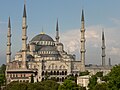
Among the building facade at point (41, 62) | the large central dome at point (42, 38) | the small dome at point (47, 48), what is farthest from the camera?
the large central dome at point (42, 38)

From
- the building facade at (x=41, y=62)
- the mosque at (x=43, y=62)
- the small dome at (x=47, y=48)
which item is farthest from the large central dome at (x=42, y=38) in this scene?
the small dome at (x=47, y=48)

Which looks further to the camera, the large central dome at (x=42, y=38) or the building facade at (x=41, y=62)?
the large central dome at (x=42, y=38)

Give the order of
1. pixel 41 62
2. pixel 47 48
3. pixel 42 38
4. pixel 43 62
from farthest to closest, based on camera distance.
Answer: pixel 42 38, pixel 47 48, pixel 43 62, pixel 41 62

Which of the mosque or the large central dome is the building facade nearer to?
the mosque

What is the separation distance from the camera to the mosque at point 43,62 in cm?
8444

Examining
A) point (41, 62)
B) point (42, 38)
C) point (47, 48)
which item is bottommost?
point (41, 62)

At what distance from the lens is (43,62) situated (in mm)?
90688

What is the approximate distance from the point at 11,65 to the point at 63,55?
1285 centimetres

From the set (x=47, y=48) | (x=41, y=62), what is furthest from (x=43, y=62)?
(x=47, y=48)

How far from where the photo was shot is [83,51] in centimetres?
8744

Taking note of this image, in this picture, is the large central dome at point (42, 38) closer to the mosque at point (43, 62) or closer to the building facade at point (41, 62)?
the mosque at point (43, 62)

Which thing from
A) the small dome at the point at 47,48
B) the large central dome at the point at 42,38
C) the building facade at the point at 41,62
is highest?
the large central dome at the point at 42,38

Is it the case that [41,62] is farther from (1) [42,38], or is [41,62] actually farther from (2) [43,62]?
(1) [42,38]

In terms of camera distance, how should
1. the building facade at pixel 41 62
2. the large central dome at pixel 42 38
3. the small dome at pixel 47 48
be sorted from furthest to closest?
the large central dome at pixel 42 38 < the small dome at pixel 47 48 < the building facade at pixel 41 62
